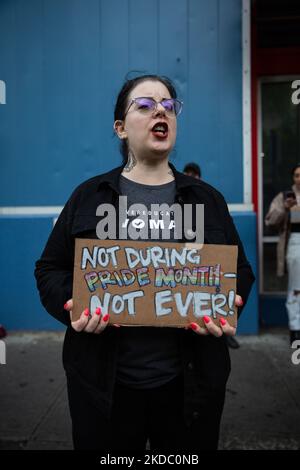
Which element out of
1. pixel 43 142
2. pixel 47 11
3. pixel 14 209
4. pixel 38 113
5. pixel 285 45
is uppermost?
pixel 47 11

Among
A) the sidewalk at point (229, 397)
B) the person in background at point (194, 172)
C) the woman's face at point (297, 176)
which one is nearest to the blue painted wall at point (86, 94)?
the person in background at point (194, 172)

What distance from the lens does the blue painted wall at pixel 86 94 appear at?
16.7ft

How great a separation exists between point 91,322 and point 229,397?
8.39ft

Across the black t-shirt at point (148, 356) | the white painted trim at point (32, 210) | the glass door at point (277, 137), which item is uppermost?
the glass door at point (277, 137)

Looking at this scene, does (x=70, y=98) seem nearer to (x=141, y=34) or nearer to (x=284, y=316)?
(x=141, y=34)

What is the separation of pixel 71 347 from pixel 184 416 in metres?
0.49

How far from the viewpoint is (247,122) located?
5.10 metres

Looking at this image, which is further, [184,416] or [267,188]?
[267,188]

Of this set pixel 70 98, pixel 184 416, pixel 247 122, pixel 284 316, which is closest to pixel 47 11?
pixel 70 98

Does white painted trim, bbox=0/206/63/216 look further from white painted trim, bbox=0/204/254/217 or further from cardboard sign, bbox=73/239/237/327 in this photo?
cardboard sign, bbox=73/239/237/327

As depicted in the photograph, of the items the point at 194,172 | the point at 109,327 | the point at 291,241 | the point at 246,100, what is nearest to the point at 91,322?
the point at 109,327

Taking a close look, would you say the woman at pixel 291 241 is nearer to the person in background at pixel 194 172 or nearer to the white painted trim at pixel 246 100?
the white painted trim at pixel 246 100

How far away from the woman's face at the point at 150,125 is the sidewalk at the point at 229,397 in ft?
7.13

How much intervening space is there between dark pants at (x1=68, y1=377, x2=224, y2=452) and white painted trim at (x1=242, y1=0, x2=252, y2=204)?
3745 millimetres
